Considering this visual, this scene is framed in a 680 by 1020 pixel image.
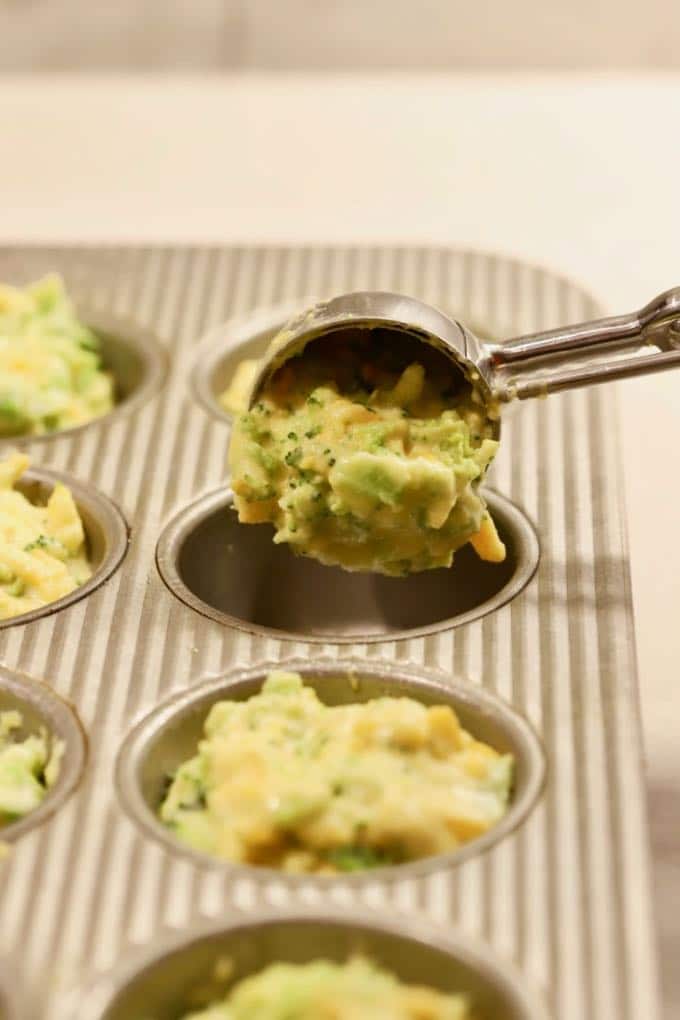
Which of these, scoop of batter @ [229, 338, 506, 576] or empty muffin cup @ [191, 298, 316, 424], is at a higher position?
empty muffin cup @ [191, 298, 316, 424]

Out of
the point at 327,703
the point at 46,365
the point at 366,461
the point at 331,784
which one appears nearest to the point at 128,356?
the point at 46,365

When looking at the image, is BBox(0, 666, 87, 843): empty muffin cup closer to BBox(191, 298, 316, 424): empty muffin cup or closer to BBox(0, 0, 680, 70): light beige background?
BBox(191, 298, 316, 424): empty muffin cup

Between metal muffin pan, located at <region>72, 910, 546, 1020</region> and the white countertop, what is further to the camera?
the white countertop

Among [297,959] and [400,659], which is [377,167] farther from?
[297,959]

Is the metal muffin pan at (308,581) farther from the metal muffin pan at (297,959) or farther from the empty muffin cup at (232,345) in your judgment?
the metal muffin pan at (297,959)

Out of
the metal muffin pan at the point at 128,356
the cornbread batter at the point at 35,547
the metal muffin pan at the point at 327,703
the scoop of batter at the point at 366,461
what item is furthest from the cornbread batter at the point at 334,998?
the metal muffin pan at the point at 128,356

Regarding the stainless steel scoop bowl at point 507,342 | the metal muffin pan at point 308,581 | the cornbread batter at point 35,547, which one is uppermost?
the stainless steel scoop bowl at point 507,342

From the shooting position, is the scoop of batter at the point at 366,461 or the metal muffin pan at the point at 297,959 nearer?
the metal muffin pan at the point at 297,959

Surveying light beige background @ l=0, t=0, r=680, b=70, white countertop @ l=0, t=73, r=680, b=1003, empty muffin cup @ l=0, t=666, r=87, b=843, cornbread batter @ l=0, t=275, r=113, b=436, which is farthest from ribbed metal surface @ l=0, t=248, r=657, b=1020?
light beige background @ l=0, t=0, r=680, b=70
